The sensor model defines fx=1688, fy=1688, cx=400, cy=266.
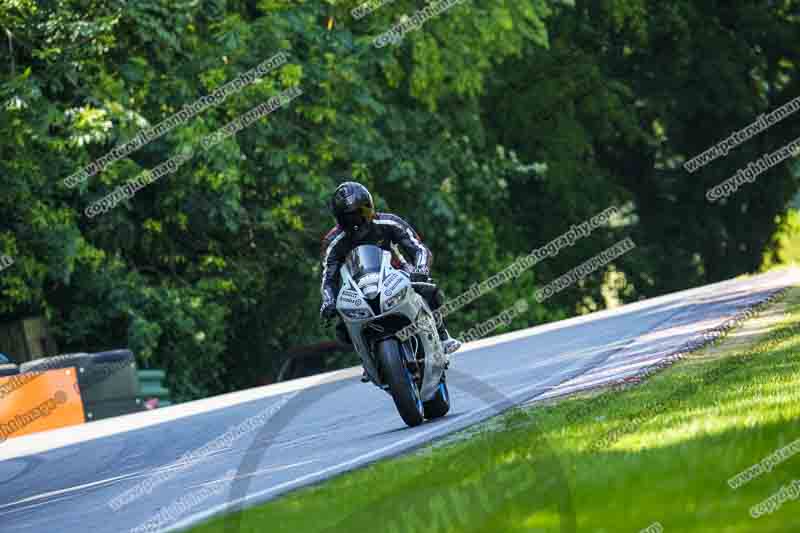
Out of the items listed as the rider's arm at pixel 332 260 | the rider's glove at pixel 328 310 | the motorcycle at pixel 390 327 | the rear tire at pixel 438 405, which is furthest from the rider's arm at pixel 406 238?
the rear tire at pixel 438 405

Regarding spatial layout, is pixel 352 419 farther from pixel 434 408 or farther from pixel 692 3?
pixel 692 3

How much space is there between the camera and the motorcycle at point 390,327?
12539 millimetres

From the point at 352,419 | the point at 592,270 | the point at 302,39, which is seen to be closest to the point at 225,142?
the point at 302,39

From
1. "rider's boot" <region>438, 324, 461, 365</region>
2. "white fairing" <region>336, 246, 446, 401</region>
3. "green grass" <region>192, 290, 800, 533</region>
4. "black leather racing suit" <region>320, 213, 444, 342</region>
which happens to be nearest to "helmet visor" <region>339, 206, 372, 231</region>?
"black leather racing suit" <region>320, 213, 444, 342</region>

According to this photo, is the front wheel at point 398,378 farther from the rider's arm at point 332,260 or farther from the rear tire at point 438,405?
the rider's arm at point 332,260

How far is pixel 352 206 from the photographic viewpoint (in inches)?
504

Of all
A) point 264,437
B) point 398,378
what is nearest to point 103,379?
point 264,437

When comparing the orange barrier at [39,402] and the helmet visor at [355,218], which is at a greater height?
the helmet visor at [355,218]

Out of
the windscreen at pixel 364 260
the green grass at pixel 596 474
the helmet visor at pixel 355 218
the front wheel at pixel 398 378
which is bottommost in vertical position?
the green grass at pixel 596 474

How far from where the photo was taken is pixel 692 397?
10492 millimetres

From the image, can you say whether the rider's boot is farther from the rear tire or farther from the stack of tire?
the stack of tire

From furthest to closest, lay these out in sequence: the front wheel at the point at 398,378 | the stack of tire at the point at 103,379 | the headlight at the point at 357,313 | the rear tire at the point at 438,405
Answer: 1. the stack of tire at the point at 103,379
2. the rear tire at the point at 438,405
3. the headlight at the point at 357,313
4. the front wheel at the point at 398,378

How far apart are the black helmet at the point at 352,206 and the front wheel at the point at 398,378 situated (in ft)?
3.34

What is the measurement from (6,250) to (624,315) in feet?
31.6
